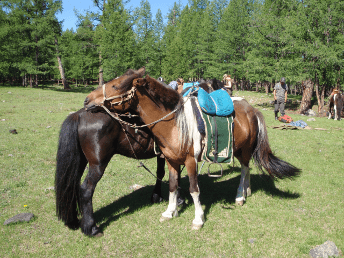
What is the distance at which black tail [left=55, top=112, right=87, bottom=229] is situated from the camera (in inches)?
146

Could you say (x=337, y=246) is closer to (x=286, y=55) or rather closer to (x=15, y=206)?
(x=15, y=206)

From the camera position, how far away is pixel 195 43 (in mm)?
37625

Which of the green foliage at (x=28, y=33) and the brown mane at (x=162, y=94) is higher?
the green foliage at (x=28, y=33)

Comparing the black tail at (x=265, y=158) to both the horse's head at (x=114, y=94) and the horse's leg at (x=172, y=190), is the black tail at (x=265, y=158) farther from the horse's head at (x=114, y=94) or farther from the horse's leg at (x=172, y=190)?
the horse's head at (x=114, y=94)

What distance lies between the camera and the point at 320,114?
55.9ft

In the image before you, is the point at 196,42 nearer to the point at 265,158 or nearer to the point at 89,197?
the point at 265,158

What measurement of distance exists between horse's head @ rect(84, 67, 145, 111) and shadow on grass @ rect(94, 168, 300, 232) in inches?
87.7

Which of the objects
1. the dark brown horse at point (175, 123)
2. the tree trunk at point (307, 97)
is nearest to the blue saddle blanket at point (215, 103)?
the dark brown horse at point (175, 123)

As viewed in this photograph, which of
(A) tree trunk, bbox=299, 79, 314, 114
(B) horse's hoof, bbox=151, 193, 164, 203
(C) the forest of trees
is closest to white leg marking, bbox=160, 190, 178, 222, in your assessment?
(B) horse's hoof, bbox=151, 193, 164, 203

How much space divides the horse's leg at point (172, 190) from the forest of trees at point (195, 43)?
16280 mm

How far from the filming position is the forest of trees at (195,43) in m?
16.9

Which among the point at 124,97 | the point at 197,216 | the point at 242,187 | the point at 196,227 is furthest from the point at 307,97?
the point at 124,97

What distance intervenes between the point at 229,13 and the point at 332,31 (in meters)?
17.5

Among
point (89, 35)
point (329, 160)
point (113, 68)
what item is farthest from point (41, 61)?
point (329, 160)
